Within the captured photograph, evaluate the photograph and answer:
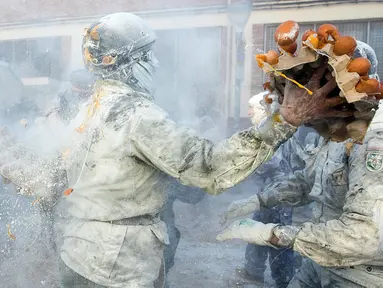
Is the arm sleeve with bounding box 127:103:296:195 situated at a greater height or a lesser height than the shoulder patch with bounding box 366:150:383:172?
greater

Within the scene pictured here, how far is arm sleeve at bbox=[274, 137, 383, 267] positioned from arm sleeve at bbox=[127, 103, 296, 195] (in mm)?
618

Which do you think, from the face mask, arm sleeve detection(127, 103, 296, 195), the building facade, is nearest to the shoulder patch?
arm sleeve detection(127, 103, 296, 195)

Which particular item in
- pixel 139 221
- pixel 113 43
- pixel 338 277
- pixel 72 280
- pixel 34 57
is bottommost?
pixel 34 57

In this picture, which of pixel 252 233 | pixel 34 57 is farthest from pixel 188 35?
pixel 252 233

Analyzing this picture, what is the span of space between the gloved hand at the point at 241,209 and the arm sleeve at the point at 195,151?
118 cm

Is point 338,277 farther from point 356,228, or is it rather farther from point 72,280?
point 72,280

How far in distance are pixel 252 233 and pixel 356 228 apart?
1.98ft

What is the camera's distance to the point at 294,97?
5.66 ft

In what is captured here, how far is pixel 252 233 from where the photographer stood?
7.84 ft

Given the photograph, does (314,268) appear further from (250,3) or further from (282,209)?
(250,3)

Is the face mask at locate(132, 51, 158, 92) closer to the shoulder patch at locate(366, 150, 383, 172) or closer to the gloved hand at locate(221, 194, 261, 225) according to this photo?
the gloved hand at locate(221, 194, 261, 225)

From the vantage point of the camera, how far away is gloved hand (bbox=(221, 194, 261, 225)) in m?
3.13

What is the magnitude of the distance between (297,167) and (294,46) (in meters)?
3.04

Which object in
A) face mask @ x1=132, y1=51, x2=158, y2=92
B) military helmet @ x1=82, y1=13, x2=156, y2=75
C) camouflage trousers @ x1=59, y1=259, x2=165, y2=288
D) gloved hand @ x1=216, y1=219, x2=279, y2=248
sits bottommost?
camouflage trousers @ x1=59, y1=259, x2=165, y2=288
